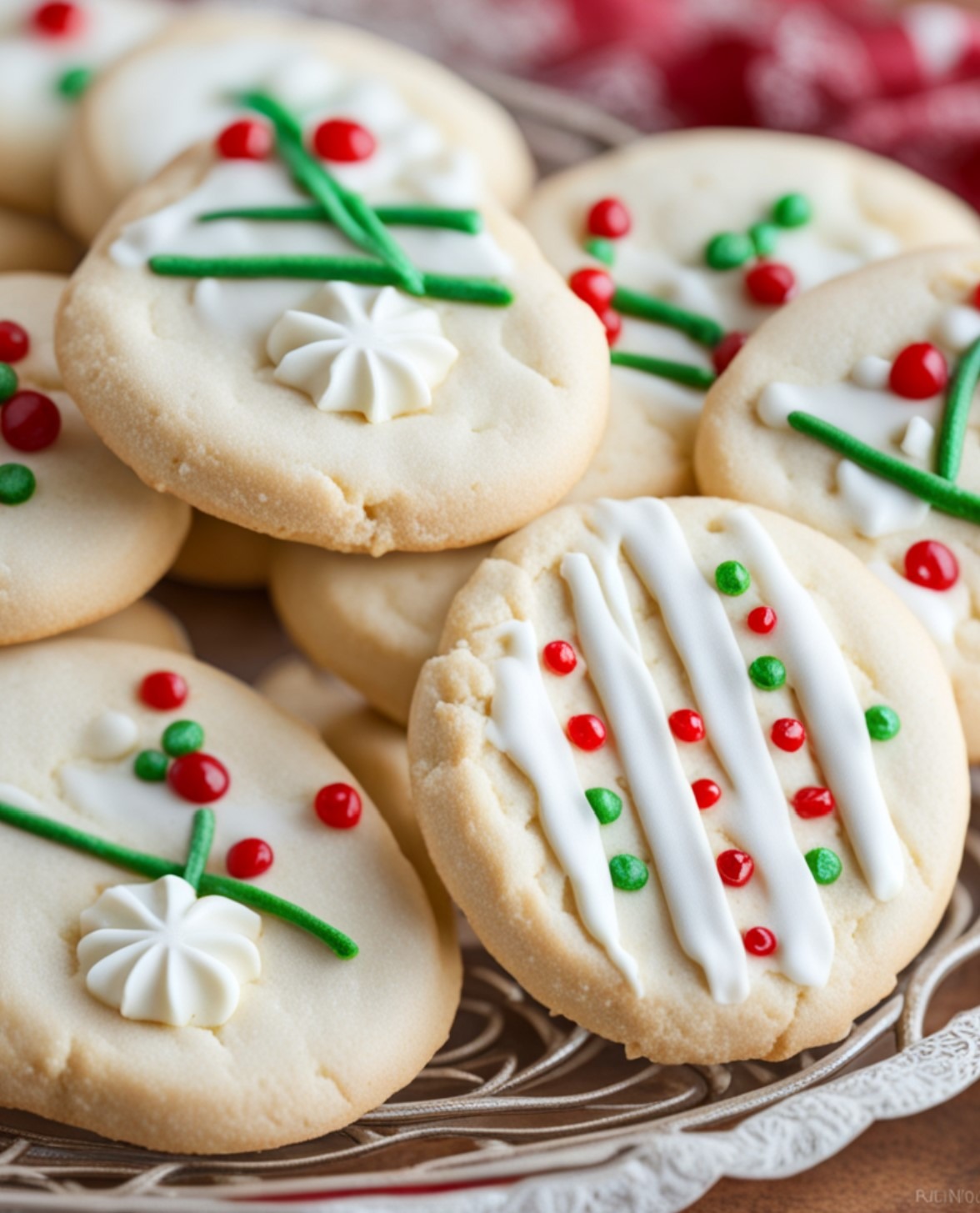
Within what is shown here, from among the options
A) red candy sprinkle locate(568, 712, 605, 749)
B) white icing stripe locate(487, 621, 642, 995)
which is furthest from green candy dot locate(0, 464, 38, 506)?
red candy sprinkle locate(568, 712, 605, 749)

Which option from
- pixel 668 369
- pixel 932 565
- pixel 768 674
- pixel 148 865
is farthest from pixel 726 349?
pixel 148 865

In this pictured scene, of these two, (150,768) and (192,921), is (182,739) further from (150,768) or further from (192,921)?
(192,921)

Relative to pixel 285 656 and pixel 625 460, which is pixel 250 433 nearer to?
pixel 625 460

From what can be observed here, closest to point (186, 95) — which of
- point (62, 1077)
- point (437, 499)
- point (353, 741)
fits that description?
point (437, 499)

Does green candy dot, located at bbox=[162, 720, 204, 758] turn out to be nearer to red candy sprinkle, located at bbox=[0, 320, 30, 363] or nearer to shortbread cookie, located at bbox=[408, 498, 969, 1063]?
shortbread cookie, located at bbox=[408, 498, 969, 1063]

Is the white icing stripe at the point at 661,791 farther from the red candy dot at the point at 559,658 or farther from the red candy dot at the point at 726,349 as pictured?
the red candy dot at the point at 726,349

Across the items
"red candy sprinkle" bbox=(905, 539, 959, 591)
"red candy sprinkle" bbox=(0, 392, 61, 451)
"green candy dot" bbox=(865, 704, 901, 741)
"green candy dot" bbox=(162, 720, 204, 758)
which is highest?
"red candy sprinkle" bbox=(0, 392, 61, 451)
